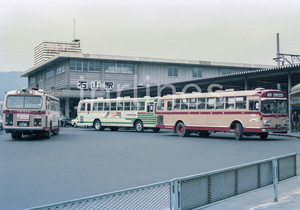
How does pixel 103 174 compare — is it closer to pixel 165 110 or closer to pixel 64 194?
pixel 64 194

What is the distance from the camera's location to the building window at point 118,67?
55844 mm

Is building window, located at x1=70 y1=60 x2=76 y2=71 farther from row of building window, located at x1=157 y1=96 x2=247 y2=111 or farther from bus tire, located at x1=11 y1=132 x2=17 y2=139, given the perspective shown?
bus tire, located at x1=11 y1=132 x2=17 y2=139

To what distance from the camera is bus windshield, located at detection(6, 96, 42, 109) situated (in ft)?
68.1

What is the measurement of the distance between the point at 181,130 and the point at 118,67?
32668mm

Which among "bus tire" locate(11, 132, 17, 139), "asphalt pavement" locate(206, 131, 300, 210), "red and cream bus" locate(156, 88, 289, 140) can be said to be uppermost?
"red and cream bus" locate(156, 88, 289, 140)

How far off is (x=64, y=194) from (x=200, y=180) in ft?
11.6

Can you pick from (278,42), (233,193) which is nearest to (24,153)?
(233,193)

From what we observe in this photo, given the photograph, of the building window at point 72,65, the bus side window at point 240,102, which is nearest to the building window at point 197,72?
the building window at point 72,65

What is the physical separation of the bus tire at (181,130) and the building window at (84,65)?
105 ft

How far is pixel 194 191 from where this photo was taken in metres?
5.04

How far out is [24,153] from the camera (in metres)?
14.8

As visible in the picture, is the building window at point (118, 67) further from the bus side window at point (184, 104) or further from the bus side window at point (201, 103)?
the bus side window at point (201, 103)

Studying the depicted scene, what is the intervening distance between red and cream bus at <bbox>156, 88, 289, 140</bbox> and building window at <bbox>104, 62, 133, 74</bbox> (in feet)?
101

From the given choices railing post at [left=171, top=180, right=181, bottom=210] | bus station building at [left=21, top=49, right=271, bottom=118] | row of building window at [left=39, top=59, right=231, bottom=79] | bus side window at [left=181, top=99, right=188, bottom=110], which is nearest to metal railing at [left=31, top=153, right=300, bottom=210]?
railing post at [left=171, top=180, right=181, bottom=210]
